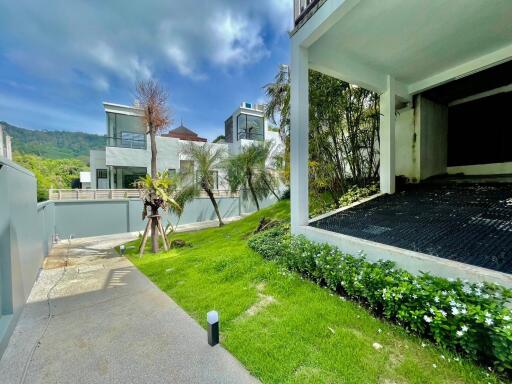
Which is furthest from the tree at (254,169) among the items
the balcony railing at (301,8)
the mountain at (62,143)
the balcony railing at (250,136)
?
the mountain at (62,143)

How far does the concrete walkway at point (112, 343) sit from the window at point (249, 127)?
1632cm

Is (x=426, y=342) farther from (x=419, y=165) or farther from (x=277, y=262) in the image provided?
(x=419, y=165)

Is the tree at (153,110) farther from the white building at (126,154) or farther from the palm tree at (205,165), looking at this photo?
the white building at (126,154)

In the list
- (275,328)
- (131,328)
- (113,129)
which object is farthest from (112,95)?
(275,328)

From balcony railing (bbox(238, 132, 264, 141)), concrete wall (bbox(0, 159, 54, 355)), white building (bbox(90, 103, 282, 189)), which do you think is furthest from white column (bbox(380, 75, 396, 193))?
balcony railing (bbox(238, 132, 264, 141))

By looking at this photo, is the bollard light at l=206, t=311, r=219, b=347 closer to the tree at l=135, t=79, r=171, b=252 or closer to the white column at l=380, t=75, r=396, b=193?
the white column at l=380, t=75, r=396, b=193

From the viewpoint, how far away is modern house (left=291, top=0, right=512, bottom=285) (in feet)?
9.50

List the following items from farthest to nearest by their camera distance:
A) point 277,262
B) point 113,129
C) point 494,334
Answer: point 113,129, point 277,262, point 494,334

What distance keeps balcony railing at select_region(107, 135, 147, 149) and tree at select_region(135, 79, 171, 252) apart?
26.0 feet

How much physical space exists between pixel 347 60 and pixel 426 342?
5104 mm

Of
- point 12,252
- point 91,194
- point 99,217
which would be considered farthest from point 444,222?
point 91,194

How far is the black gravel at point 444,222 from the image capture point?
2.49 meters

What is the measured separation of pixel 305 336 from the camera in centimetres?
233

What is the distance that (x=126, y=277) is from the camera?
498cm
